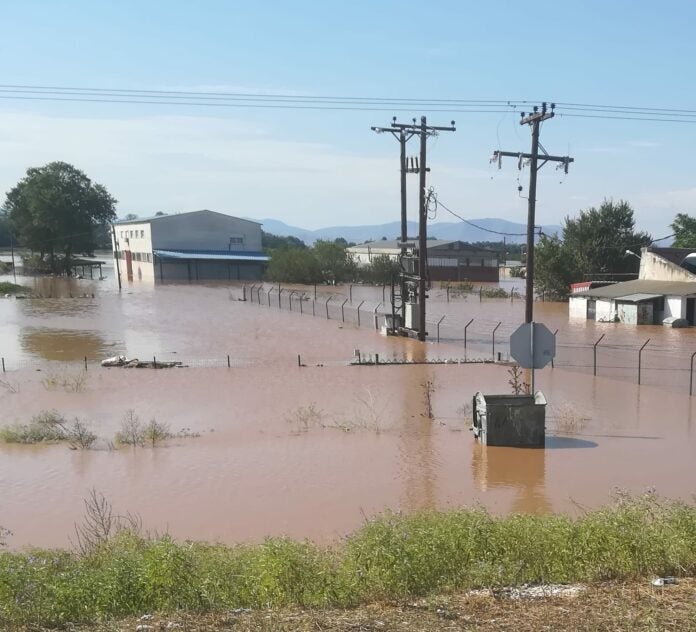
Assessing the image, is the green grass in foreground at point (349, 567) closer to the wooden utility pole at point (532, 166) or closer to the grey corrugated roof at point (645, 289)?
the wooden utility pole at point (532, 166)

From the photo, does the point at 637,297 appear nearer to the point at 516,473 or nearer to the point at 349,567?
the point at 516,473

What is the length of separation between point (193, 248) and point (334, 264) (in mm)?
18892

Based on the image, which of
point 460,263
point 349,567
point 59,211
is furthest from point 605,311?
point 59,211

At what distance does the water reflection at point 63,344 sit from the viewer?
2619 centimetres

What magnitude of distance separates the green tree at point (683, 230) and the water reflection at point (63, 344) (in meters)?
50.3

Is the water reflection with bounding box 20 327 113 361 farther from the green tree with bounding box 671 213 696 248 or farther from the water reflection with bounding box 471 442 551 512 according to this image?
the green tree with bounding box 671 213 696 248

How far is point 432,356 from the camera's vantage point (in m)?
25.2

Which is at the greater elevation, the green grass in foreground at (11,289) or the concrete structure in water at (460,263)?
the concrete structure in water at (460,263)

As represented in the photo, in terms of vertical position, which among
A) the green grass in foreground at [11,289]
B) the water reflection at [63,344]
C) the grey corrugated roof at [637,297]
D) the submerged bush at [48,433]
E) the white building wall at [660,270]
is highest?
the white building wall at [660,270]

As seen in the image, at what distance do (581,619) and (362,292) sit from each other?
2149 inches

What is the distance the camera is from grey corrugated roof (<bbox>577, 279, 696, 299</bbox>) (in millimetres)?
35062

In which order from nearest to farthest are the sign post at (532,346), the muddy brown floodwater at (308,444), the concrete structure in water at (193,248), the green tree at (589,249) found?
1. the muddy brown floodwater at (308,444)
2. the sign post at (532,346)
3. the green tree at (589,249)
4. the concrete structure in water at (193,248)

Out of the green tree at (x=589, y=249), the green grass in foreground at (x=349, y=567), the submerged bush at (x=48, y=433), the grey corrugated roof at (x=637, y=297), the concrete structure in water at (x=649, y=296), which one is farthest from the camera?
the green tree at (x=589, y=249)

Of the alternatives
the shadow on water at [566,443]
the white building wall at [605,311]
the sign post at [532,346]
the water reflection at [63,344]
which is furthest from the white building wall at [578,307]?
the sign post at [532,346]
